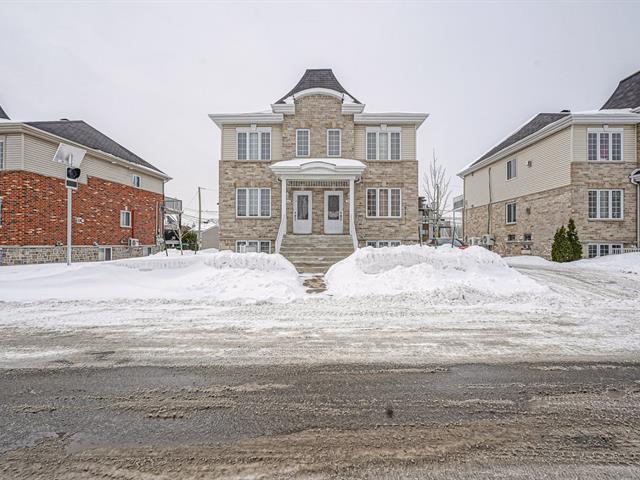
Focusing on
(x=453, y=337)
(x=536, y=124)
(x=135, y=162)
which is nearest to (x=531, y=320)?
(x=453, y=337)

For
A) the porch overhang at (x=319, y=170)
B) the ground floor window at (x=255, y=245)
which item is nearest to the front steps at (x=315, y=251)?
the ground floor window at (x=255, y=245)

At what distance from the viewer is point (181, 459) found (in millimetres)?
2270

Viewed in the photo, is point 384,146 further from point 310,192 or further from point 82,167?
point 82,167

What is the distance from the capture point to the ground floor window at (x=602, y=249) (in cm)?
1755

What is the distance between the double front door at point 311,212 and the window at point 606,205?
43.1 ft

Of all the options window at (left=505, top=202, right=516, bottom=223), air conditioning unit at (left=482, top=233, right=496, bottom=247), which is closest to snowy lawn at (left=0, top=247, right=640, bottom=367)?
window at (left=505, top=202, right=516, bottom=223)

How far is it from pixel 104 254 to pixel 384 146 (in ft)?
59.3

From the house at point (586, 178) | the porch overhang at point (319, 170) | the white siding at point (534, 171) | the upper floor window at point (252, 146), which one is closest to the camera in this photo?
the porch overhang at point (319, 170)

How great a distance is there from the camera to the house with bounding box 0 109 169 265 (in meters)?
16.0

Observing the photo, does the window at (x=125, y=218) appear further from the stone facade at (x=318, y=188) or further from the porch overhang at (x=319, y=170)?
the porch overhang at (x=319, y=170)

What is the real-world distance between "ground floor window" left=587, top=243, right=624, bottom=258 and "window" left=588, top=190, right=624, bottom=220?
1.41 meters

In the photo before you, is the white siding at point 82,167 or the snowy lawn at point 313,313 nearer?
the snowy lawn at point 313,313

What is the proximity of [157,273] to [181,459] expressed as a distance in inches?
328

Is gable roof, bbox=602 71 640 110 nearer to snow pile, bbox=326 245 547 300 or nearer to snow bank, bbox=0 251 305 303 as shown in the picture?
snow pile, bbox=326 245 547 300
